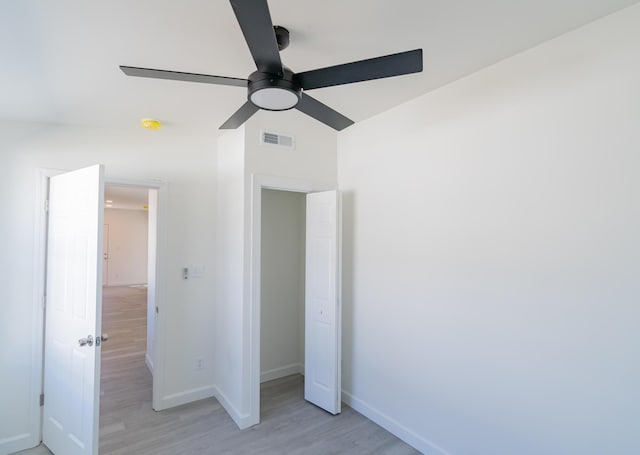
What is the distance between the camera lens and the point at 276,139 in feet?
9.86

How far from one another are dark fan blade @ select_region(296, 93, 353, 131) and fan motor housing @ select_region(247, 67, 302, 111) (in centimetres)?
7

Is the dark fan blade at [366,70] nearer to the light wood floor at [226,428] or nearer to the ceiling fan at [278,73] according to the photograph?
the ceiling fan at [278,73]

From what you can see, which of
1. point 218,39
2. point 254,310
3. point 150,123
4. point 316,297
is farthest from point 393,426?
point 150,123

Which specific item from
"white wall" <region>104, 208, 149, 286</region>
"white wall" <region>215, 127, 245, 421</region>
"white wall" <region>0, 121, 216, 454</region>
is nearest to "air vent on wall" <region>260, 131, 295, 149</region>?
"white wall" <region>215, 127, 245, 421</region>

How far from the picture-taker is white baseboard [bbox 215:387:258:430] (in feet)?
9.03

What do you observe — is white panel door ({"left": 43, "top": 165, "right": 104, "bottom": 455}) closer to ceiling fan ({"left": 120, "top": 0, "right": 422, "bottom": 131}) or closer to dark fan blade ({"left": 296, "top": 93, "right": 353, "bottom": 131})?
ceiling fan ({"left": 120, "top": 0, "right": 422, "bottom": 131})

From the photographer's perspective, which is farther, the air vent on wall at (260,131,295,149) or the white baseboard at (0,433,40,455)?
the air vent on wall at (260,131,295,149)

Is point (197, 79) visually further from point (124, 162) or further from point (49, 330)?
point (49, 330)

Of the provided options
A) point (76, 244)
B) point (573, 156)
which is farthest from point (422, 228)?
point (76, 244)

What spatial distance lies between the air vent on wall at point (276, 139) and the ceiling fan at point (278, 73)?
121 cm

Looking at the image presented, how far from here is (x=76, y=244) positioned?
7.57ft

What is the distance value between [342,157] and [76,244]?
2381 mm

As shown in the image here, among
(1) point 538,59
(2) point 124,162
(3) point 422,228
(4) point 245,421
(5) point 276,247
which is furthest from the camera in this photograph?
(5) point 276,247

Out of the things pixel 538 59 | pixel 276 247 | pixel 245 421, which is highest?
pixel 538 59
